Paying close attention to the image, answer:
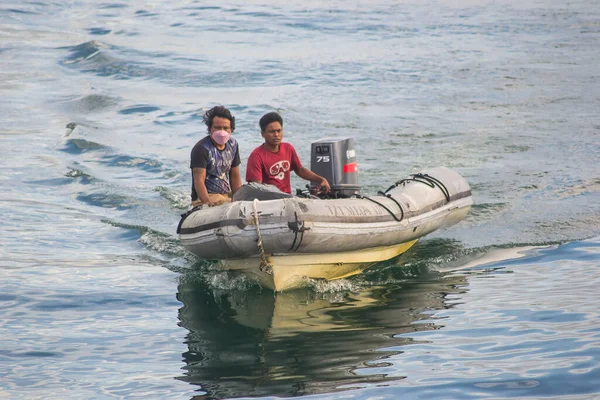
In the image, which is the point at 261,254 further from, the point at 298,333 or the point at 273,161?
the point at 273,161

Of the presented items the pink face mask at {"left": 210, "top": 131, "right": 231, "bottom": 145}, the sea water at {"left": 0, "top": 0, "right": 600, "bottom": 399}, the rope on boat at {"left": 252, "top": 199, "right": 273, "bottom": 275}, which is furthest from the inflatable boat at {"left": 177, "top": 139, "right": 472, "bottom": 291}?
the pink face mask at {"left": 210, "top": 131, "right": 231, "bottom": 145}

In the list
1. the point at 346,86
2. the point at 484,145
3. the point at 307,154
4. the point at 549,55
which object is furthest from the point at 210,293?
the point at 549,55

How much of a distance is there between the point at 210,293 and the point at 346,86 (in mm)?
10793

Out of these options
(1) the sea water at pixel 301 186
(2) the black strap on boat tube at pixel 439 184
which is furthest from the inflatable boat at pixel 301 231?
(2) the black strap on boat tube at pixel 439 184

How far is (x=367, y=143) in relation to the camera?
45.3 ft

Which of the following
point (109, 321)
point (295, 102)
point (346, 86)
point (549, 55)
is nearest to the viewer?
point (109, 321)

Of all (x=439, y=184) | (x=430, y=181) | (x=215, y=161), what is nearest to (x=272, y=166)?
(x=215, y=161)

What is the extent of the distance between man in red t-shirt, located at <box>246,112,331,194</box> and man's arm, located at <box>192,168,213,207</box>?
18.4 inches

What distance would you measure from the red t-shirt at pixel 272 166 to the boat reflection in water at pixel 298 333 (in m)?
1.22

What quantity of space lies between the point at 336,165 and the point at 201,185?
4.59 ft

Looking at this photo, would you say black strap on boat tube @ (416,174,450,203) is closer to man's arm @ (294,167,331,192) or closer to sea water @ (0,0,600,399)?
sea water @ (0,0,600,399)

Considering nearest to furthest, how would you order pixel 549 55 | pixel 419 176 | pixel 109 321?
pixel 109 321
pixel 419 176
pixel 549 55

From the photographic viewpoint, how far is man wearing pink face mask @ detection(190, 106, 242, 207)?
816cm

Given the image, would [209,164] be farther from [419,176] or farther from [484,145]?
[484,145]
